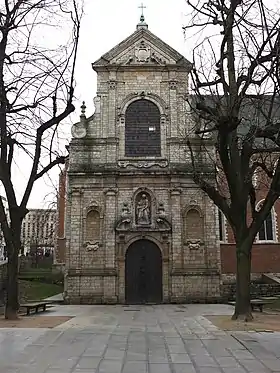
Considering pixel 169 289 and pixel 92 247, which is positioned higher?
pixel 92 247

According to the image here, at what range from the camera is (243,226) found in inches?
590

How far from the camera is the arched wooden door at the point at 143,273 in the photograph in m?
23.9

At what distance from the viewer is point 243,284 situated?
1450 centimetres

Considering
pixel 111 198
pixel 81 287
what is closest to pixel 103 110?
pixel 111 198

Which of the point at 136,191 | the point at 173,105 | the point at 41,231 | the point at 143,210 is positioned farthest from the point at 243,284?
the point at 41,231

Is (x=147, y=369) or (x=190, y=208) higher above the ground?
(x=190, y=208)

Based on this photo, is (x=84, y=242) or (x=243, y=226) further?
(x=84, y=242)

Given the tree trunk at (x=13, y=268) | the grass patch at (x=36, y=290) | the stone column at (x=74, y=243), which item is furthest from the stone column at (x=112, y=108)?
the tree trunk at (x=13, y=268)

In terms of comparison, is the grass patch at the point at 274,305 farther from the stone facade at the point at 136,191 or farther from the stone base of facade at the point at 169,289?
the stone facade at the point at 136,191

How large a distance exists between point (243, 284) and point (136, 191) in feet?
36.3

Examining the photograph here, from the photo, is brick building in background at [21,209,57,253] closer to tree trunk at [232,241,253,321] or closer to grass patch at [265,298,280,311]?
grass patch at [265,298,280,311]

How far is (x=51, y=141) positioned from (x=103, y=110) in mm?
10168

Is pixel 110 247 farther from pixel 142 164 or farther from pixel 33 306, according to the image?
pixel 33 306

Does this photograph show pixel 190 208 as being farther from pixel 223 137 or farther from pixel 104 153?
pixel 223 137
